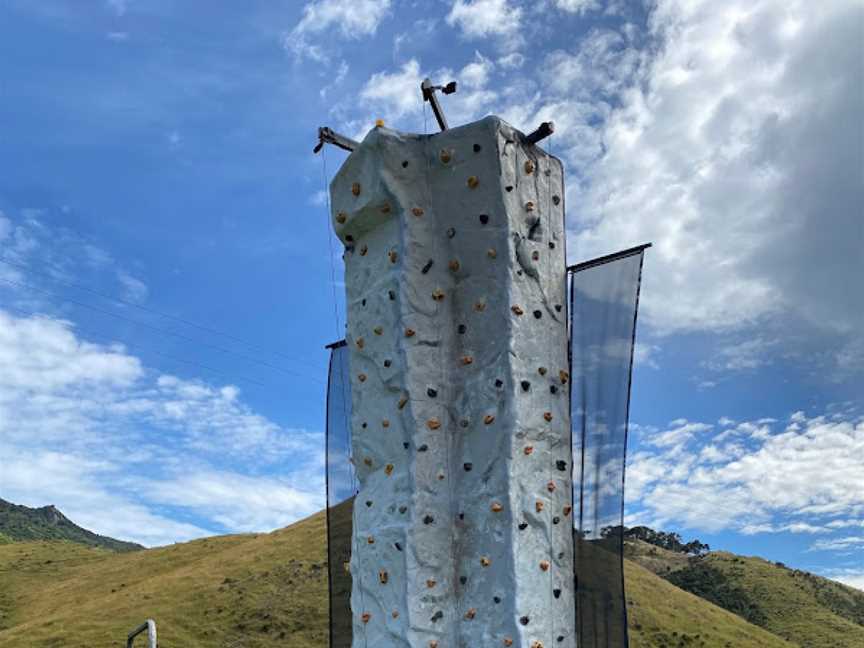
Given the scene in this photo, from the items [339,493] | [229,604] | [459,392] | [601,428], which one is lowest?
[229,604]

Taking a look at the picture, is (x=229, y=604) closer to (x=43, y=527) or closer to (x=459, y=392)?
(x=459, y=392)

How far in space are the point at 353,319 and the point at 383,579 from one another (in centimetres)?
229

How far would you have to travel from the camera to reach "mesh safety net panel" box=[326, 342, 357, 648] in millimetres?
8961

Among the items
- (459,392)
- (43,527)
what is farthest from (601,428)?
(43,527)

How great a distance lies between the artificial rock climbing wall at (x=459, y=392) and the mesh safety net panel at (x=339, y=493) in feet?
7.21

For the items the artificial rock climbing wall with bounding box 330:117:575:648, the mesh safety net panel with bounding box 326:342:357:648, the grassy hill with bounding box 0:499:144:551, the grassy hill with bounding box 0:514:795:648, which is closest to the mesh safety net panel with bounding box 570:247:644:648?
the artificial rock climbing wall with bounding box 330:117:575:648

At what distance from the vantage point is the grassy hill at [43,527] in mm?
91056

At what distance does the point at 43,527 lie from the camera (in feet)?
317

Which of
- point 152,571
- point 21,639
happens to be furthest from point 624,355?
point 152,571

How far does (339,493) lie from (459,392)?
131 inches

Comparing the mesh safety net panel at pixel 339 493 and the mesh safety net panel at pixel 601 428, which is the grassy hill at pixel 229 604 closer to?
the mesh safety net panel at pixel 339 493

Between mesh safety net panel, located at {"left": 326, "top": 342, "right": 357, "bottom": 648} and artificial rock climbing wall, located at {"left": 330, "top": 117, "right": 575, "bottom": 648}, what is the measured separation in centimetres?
220

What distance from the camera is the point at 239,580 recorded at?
1460 inches

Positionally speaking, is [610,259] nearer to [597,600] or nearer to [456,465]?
[456,465]
